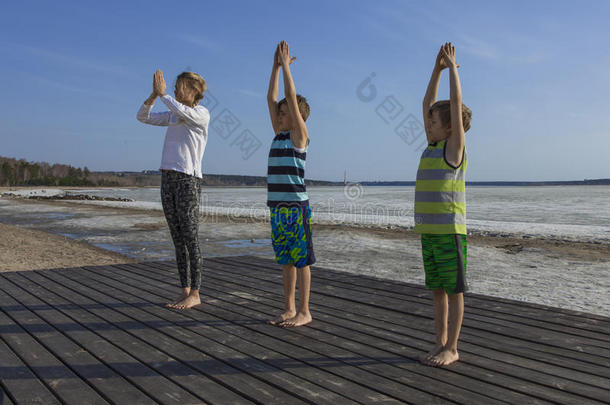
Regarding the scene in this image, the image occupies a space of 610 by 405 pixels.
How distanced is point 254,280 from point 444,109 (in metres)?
3.06

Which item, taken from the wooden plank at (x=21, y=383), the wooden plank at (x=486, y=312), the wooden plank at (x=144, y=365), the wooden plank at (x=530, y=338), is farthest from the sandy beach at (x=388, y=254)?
the wooden plank at (x=21, y=383)

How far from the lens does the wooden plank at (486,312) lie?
309 centimetres

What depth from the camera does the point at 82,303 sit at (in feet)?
12.8

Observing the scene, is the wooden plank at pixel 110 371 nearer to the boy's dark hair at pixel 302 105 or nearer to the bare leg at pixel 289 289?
the bare leg at pixel 289 289

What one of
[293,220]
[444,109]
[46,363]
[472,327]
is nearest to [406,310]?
[472,327]

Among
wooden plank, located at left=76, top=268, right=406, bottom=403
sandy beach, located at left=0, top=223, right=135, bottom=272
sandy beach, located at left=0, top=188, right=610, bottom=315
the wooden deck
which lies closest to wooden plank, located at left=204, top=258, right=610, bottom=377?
the wooden deck

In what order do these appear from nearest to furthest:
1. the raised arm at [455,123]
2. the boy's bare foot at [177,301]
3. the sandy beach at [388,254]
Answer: the raised arm at [455,123], the boy's bare foot at [177,301], the sandy beach at [388,254]

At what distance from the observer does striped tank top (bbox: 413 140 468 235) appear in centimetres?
250

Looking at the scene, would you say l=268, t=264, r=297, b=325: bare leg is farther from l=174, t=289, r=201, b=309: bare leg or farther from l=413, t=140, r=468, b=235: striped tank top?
l=413, t=140, r=468, b=235: striped tank top

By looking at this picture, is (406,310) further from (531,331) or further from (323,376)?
(323,376)

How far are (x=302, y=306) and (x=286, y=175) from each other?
961 millimetres

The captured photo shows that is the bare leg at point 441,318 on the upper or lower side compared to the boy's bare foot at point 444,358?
upper

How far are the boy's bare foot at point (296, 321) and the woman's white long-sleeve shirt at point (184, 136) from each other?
4.63 feet

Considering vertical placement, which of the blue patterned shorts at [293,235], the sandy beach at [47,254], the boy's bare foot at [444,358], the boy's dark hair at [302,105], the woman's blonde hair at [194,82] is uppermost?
the woman's blonde hair at [194,82]
